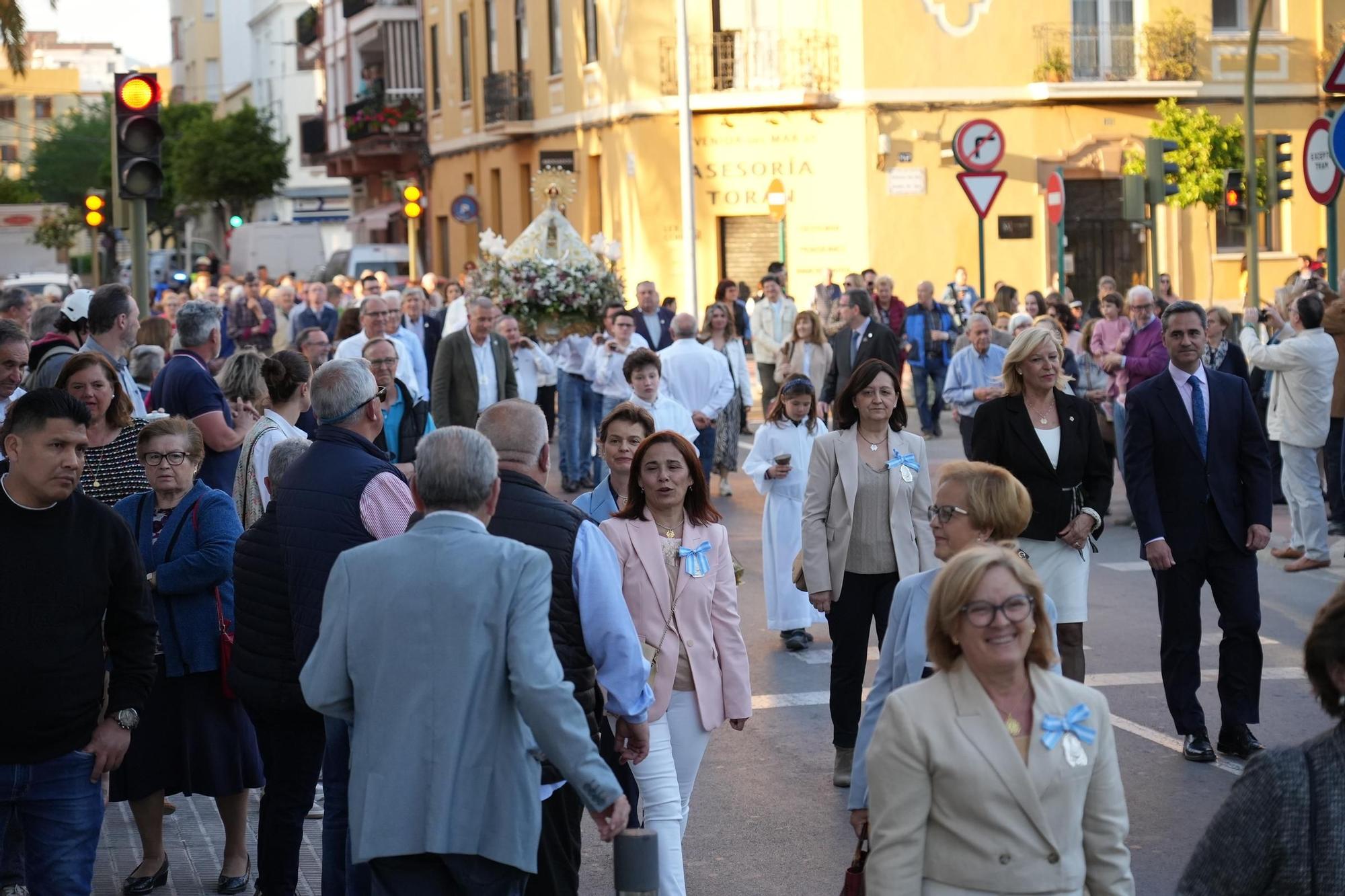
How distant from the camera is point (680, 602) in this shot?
618 centimetres

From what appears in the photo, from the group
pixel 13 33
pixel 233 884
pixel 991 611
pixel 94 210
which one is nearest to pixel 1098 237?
pixel 94 210

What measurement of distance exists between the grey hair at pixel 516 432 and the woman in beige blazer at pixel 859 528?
2.65m

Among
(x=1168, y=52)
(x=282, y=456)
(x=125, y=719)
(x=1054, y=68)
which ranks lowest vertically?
(x=125, y=719)

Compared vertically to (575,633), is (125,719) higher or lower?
lower

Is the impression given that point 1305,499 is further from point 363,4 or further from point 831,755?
point 363,4

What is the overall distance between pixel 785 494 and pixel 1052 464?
124 inches

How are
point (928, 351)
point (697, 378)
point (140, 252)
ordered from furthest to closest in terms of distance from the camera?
point (928, 351) → point (697, 378) → point (140, 252)

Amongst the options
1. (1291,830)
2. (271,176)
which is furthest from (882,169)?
(271,176)

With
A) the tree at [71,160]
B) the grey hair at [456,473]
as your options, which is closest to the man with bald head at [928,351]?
the grey hair at [456,473]

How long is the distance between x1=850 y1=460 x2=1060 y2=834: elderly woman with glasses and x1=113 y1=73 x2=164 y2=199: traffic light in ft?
27.1

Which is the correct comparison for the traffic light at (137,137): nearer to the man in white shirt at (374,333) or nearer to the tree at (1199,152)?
the man in white shirt at (374,333)

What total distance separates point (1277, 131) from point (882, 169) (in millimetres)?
7642

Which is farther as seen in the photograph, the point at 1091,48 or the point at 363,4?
the point at 363,4

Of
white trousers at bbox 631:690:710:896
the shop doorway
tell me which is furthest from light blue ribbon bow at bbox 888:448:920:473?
the shop doorway
